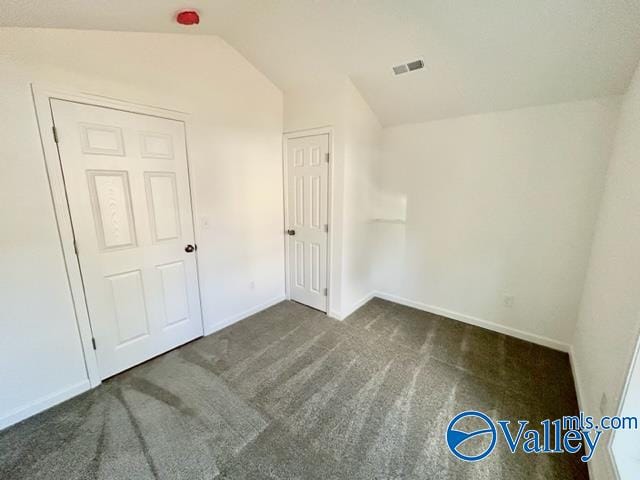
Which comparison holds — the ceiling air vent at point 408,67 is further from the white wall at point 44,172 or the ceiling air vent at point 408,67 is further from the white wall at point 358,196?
the white wall at point 44,172

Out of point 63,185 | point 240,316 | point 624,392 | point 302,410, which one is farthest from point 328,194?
point 624,392

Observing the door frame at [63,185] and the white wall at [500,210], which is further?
the white wall at [500,210]

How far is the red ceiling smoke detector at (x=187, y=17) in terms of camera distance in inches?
71.5

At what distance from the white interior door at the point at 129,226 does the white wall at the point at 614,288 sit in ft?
9.71

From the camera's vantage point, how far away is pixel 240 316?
297 cm

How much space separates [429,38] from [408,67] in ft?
1.05

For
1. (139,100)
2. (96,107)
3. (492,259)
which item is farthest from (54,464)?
(492,259)

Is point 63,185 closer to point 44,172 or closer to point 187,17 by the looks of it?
point 44,172

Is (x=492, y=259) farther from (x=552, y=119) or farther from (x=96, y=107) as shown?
(x=96, y=107)

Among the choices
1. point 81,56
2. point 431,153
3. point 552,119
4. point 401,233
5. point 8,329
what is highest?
point 81,56

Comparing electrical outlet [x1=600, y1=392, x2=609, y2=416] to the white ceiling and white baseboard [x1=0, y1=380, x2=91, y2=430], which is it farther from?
white baseboard [x1=0, y1=380, x2=91, y2=430]

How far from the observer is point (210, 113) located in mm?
2434

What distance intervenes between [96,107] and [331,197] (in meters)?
2.01

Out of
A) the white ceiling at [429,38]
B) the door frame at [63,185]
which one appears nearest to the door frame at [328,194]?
the white ceiling at [429,38]
